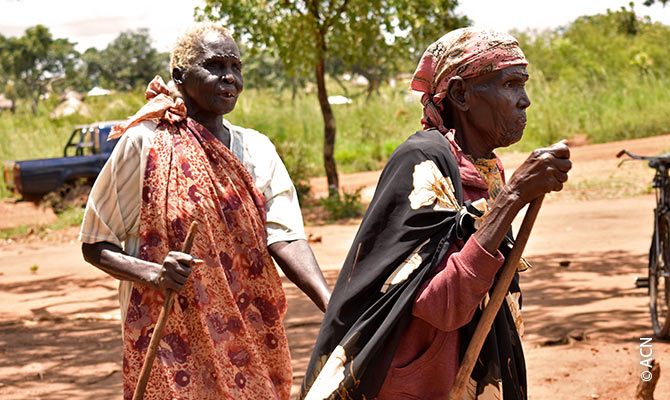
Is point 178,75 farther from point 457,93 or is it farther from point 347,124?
point 347,124

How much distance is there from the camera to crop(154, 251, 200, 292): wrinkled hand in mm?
2652

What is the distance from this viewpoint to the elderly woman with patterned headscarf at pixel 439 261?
6.11 feet

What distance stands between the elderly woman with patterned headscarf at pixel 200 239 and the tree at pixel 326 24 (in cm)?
1094

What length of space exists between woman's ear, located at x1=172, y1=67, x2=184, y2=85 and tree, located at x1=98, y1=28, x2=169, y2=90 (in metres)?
51.7

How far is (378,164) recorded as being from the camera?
66.6 ft

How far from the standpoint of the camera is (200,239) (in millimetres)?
2828

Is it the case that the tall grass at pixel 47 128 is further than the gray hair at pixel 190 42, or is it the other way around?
the tall grass at pixel 47 128

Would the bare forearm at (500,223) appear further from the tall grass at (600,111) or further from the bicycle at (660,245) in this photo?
the tall grass at (600,111)

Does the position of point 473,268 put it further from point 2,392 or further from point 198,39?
point 2,392

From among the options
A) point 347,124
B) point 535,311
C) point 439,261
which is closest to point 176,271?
point 439,261

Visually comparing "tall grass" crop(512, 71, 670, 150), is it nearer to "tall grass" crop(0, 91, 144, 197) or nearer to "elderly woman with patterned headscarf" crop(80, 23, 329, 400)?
"tall grass" crop(0, 91, 144, 197)

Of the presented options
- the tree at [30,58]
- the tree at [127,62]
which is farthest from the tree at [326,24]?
the tree at [127,62]

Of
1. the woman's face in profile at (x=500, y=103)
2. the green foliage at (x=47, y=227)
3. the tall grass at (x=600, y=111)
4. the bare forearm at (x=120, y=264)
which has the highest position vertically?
the woman's face in profile at (x=500, y=103)

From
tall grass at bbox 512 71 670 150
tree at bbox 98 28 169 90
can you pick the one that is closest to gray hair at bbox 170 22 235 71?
tall grass at bbox 512 71 670 150
